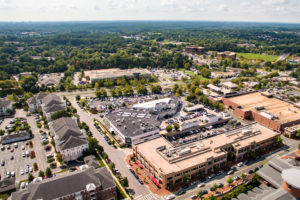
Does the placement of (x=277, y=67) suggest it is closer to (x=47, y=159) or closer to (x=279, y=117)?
(x=279, y=117)

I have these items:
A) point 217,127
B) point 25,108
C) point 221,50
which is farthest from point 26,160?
point 221,50

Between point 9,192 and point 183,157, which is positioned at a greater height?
point 183,157

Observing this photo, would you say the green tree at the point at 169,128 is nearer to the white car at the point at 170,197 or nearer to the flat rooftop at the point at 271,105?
the white car at the point at 170,197

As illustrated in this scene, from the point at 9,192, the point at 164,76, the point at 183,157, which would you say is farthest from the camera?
the point at 164,76

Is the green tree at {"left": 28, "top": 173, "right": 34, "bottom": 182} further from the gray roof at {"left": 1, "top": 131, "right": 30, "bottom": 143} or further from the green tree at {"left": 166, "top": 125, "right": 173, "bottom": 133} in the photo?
the green tree at {"left": 166, "top": 125, "right": 173, "bottom": 133}

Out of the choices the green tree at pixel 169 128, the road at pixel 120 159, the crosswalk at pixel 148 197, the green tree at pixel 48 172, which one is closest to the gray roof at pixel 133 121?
the green tree at pixel 169 128

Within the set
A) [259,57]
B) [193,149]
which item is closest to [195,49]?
[259,57]
